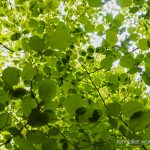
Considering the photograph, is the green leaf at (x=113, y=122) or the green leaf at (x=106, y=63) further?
the green leaf at (x=106, y=63)

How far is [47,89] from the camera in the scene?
3.51 ft

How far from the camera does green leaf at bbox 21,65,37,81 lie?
1.20 m

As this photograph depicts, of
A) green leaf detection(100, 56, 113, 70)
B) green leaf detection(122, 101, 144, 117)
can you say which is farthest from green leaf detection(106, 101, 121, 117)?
green leaf detection(100, 56, 113, 70)

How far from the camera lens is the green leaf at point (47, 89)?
1.07 metres

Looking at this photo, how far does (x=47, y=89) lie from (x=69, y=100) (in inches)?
3.6

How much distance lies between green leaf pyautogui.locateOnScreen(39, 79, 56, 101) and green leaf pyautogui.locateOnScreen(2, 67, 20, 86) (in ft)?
0.34

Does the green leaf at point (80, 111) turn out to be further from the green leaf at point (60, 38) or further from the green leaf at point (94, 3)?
the green leaf at point (94, 3)

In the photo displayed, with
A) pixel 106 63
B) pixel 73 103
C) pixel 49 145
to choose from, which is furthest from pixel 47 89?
pixel 106 63

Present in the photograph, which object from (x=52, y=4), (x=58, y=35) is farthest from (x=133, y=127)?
(x=52, y=4)

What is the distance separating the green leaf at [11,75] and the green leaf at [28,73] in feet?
0.33

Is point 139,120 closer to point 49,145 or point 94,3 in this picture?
point 49,145

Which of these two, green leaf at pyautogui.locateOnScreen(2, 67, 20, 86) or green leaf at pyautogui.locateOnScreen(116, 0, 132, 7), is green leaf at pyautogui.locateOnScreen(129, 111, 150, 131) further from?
green leaf at pyautogui.locateOnScreen(116, 0, 132, 7)

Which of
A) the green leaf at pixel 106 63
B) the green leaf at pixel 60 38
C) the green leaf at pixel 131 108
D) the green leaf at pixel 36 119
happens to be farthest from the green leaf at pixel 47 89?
the green leaf at pixel 106 63

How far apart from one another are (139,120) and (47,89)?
36cm
